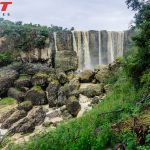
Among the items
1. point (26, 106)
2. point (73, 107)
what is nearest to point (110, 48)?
point (26, 106)

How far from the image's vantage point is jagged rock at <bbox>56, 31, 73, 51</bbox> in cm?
3834

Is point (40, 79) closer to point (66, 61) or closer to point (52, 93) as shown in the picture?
point (52, 93)

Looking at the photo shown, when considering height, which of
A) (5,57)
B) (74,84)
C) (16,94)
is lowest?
(16,94)

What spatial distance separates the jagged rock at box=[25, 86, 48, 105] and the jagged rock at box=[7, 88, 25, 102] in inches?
33.2

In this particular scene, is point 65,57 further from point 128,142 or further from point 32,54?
point 128,142

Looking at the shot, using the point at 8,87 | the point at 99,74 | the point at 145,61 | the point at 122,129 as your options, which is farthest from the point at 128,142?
the point at 8,87

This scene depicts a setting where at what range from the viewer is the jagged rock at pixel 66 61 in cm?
3600

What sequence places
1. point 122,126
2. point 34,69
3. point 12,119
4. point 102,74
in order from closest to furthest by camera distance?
point 122,126
point 12,119
point 102,74
point 34,69

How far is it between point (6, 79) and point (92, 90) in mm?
8691

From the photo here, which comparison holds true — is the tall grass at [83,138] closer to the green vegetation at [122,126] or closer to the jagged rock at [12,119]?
the green vegetation at [122,126]

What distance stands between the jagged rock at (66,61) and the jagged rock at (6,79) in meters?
5.15

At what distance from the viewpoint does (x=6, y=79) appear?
31938mm

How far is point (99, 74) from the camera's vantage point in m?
30.2

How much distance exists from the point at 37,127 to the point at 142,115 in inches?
646
